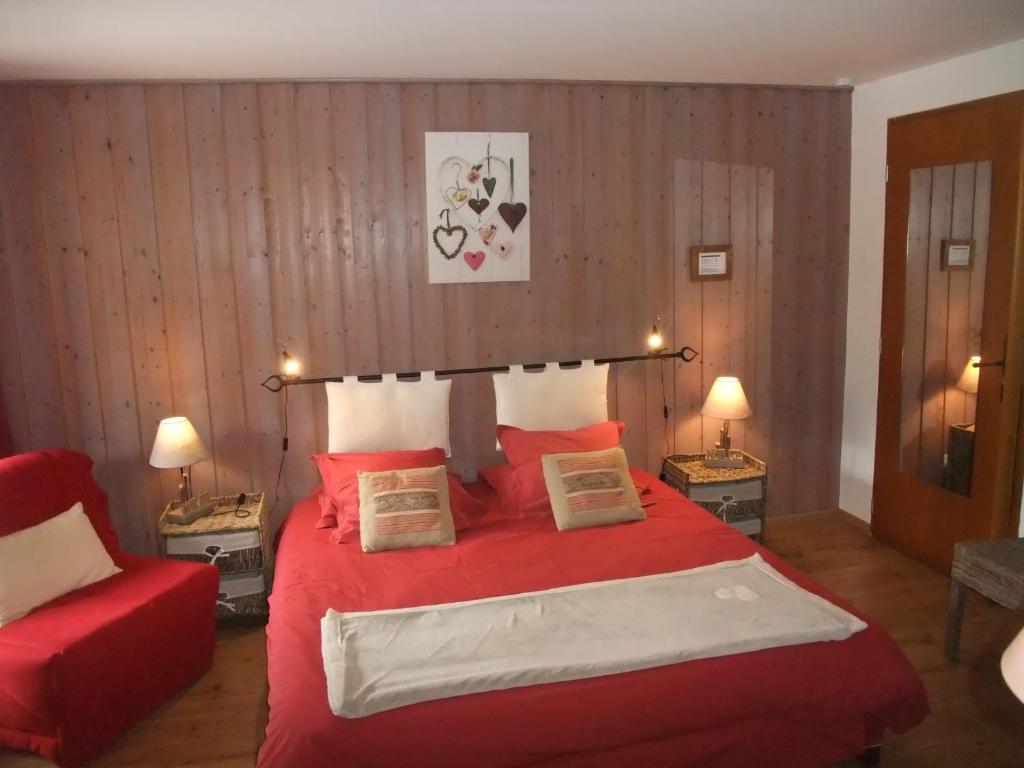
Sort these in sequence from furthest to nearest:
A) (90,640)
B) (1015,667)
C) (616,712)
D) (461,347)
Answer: (461,347) → (90,640) → (616,712) → (1015,667)

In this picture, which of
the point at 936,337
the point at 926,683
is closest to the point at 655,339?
the point at 936,337

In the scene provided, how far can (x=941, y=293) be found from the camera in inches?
152

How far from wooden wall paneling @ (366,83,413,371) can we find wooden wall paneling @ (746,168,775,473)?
1950 mm

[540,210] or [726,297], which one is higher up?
[540,210]

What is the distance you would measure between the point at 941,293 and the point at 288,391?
325 centimetres

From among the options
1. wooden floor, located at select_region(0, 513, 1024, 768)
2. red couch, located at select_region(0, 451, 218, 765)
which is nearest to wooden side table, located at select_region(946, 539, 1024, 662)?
wooden floor, located at select_region(0, 513, 1024, 768)

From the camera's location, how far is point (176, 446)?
3.52 m

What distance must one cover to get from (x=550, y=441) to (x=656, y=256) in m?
1.21

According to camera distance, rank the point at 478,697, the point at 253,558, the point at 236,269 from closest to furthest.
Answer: the point at 478,697 → the point at 253,558 → the point at 236,269

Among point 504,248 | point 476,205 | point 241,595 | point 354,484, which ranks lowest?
point 241,595

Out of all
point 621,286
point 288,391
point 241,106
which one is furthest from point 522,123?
point 288,391

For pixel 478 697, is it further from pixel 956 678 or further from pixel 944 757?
pixel 956 678

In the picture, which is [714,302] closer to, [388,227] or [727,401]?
[727,401]

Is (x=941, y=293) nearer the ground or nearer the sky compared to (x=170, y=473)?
nearer the sky
